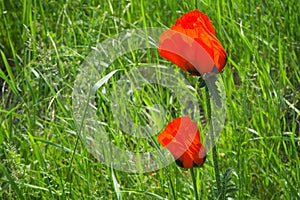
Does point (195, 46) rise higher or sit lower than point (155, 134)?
higher

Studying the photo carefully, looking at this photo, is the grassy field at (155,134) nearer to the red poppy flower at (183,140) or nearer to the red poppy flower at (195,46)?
the red poppy flower at (183,140)

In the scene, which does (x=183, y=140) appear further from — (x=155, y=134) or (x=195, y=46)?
(x=155, y=134)

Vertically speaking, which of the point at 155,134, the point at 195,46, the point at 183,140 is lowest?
the point at 155,134

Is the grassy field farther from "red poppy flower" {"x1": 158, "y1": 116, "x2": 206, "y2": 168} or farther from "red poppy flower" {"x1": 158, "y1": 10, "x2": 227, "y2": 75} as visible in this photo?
"red poppy flower" {"x1": 158, "y1": 10, "x2": 227, "y2": 75}

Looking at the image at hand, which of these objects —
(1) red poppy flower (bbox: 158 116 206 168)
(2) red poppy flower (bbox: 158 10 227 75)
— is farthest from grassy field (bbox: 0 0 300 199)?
(2) red poppy flower (bbox: 158 10 227 75)

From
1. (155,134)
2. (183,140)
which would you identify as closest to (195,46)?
(183,140)

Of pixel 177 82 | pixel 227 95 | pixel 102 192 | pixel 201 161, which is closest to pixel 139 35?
pixel 177 82

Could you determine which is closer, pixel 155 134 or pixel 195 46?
pixel 195 46

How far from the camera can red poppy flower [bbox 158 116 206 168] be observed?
1288mm

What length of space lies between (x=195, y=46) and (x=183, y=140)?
21 cm

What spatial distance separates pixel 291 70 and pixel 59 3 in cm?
107

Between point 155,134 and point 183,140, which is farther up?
point 183,140

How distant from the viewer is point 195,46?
121 cm

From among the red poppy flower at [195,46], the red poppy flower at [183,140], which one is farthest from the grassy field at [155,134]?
the red poppy flower at [195,46]
